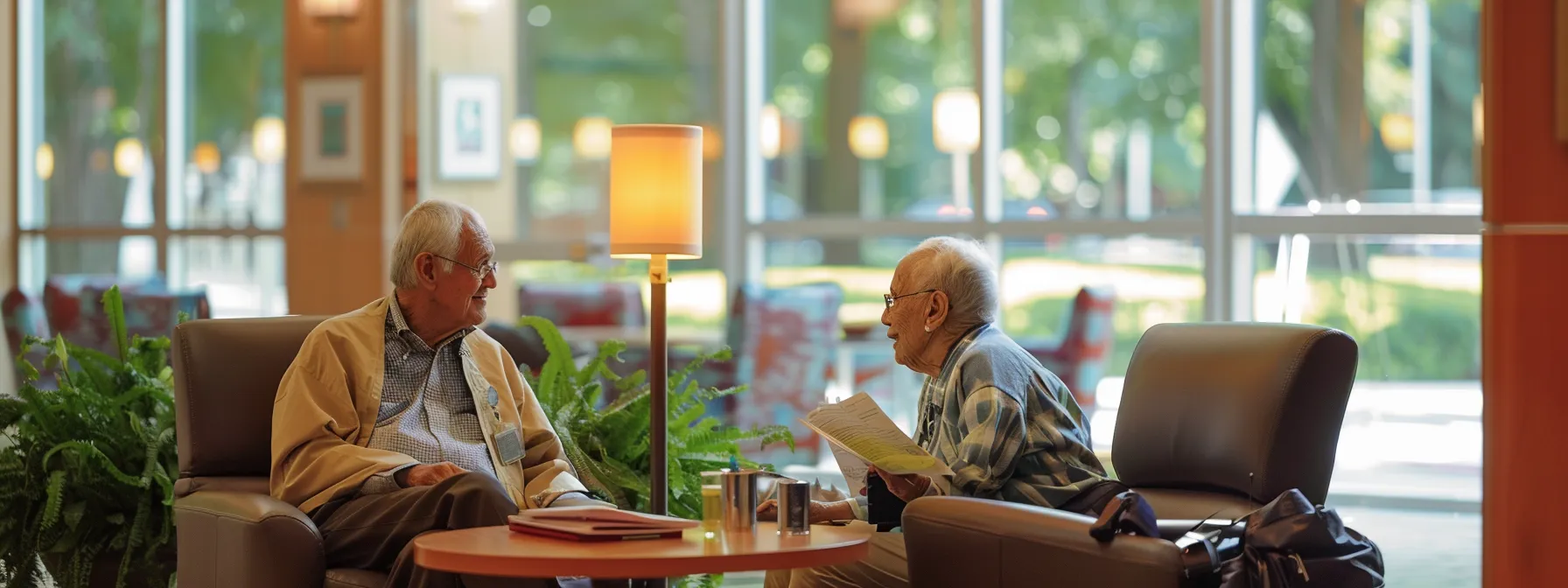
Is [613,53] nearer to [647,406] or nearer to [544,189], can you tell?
[544,189]

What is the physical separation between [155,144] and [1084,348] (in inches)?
216

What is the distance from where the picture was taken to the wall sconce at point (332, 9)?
846 cm

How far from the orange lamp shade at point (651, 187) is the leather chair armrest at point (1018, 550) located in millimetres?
909

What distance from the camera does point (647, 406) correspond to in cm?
421

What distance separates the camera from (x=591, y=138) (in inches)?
332

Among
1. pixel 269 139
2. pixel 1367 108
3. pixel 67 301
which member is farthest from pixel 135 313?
Answer: pixel 1367 108

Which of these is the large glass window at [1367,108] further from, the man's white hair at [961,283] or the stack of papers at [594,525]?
the stack of papers at [594,525]

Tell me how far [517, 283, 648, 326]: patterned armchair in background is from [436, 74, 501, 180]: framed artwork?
93cm

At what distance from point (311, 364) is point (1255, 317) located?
4766mm

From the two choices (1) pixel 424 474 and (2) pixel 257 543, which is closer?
(2) pixel 257 543

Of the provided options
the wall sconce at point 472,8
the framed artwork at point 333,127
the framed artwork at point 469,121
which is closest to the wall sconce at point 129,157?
the framed artwork at point 333,127

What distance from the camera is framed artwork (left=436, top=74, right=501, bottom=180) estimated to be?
850 centimetres

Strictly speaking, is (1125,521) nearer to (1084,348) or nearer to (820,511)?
(820,511)

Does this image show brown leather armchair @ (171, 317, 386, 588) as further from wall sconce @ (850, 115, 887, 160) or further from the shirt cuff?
wall sconce @ (850, 115, 887, 160)
